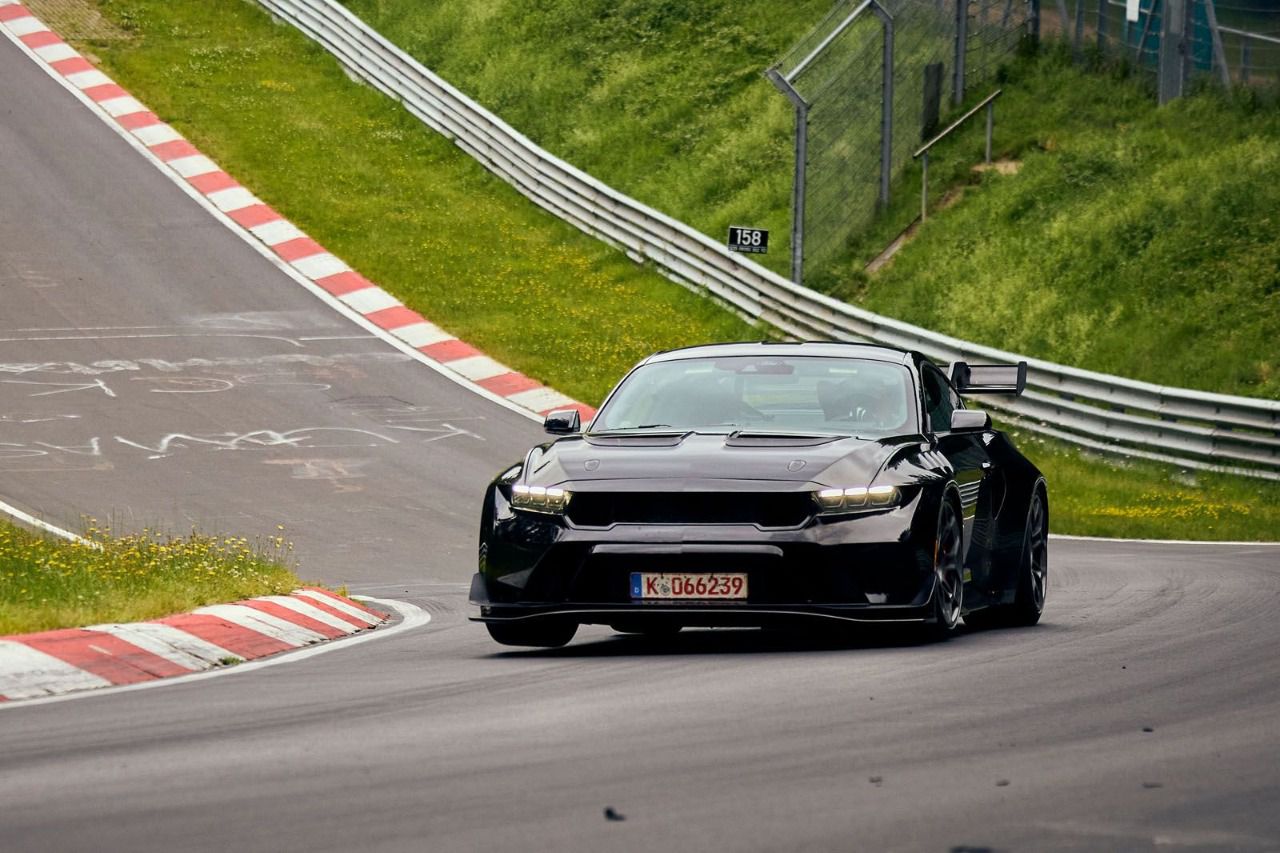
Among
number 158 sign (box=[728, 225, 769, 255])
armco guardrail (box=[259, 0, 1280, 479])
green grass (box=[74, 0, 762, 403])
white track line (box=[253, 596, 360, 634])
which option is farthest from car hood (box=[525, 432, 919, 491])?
number 158 sign (box=[728, 225, 769, 255])

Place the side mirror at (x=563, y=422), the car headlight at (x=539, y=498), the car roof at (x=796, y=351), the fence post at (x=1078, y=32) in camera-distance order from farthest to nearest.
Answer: the fence post at (x=1078, y=32), the car roof at (x=796, y=351), the side mirror at (x=563, y=422), the car headlight at (x=539, y=498)

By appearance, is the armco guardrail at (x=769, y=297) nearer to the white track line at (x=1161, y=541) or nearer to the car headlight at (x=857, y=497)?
the white track line at (x=1161, y=541)

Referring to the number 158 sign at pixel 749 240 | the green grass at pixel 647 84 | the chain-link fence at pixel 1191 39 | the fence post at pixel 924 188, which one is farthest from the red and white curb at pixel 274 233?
the chain-link fence at pixel 1191 39

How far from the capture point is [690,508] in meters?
9.16

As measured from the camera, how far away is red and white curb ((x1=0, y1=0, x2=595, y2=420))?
25547 mm

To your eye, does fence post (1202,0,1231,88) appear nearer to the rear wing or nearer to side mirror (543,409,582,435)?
the rear wing

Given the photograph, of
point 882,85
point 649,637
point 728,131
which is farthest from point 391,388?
Answer: point 649,637

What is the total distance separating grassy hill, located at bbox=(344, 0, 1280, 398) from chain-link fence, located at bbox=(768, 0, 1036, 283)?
500 millimetres

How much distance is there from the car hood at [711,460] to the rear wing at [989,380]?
68.1 inches

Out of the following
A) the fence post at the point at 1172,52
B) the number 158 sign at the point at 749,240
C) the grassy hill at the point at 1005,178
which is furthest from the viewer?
the fence post at the point at 1172,52

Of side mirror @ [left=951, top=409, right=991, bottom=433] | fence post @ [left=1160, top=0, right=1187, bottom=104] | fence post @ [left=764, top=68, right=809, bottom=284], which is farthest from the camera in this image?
fence post @ [left=1160, top=0, right=1187, bottom=104]

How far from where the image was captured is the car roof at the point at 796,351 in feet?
35.2

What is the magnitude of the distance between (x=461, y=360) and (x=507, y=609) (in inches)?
675

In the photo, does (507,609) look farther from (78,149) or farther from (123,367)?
(78,149)
